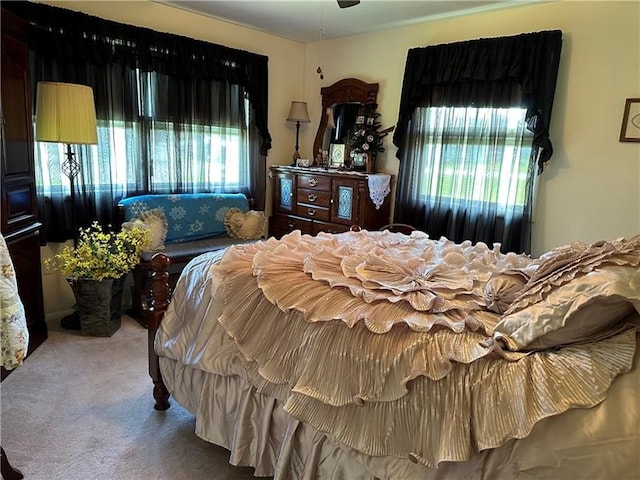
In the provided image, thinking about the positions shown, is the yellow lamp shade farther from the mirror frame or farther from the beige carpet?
the mirror frame

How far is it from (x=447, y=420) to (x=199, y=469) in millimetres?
1191

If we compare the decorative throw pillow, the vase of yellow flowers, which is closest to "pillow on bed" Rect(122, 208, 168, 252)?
the vase of yellow flowers

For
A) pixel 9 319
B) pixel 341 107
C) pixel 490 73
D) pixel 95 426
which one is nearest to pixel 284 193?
pixel 341 107

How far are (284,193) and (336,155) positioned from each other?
680 millimetres

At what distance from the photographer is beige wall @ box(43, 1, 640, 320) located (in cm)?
313

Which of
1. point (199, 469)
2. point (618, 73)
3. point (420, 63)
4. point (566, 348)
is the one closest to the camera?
point (566, 348)

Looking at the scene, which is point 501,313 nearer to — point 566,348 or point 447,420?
point 566,348

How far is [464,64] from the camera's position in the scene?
3.71 meters

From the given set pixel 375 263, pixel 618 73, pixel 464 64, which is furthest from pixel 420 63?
pixel 375 263

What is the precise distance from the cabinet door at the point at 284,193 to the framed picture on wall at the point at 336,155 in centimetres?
46

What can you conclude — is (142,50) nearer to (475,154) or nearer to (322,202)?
(322,202)

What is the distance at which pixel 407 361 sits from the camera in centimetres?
136

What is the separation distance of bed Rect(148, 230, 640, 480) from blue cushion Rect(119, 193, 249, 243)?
70.0 inches

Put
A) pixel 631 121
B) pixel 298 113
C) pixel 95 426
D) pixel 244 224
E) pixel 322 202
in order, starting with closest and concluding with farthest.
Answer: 1. pixel 95 426
2. pixel 631 121
3. pixel 244 224
4. pixel 322 202
5. pixel 298 113
